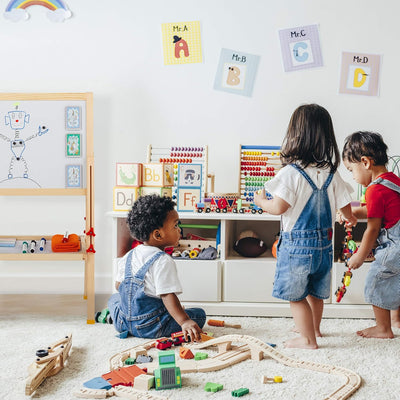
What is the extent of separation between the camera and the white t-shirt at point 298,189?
1728 millimetres

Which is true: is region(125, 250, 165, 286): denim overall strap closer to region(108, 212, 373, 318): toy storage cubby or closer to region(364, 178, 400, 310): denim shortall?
region(108, 212, 373, 318): toy storage cubby

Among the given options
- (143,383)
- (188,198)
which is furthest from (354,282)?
(143,383)

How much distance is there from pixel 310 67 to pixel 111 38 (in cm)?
101

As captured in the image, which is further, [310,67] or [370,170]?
[310,67]

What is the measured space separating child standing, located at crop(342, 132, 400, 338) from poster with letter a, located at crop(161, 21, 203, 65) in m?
1.07

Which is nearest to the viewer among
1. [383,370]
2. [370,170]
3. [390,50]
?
[383,370]

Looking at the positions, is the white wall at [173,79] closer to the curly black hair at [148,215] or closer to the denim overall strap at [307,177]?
the curly black hair at [148,215]

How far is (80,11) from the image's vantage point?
2656mm

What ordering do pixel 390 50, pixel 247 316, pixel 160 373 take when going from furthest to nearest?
pixel 390 50 < pixel 247 316 < pixel 160 373

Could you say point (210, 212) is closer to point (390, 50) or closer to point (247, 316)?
point (247, 316)

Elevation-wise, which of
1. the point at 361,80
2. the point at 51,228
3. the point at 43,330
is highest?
the point at 361,80

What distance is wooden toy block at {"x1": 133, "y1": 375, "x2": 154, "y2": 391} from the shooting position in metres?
1.38

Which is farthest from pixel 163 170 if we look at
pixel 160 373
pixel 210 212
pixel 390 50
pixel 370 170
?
pixel 390 50

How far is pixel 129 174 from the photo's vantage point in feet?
7.53
